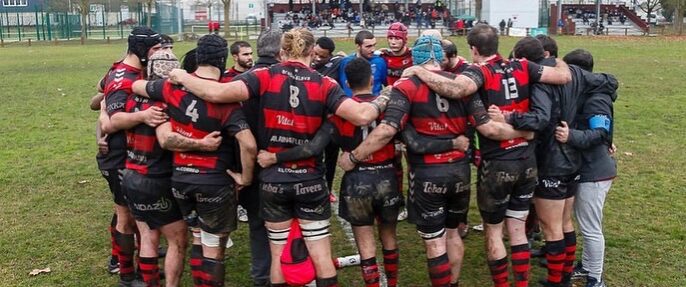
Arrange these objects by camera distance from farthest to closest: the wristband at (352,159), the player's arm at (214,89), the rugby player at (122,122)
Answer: the rugby player at (122,122), the wristband at (352,159), the player's arm at (214,89)

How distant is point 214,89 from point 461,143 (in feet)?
6.00

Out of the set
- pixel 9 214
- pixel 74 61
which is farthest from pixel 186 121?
pixel 74 61

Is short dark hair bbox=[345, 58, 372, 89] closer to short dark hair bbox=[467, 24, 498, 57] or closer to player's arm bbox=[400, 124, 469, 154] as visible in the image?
player's arm bbox=[400, 124, 469, 154]

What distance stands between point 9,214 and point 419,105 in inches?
225

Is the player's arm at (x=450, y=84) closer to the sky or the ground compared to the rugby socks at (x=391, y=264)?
closer to the sky

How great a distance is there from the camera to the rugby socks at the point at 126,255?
5449mm

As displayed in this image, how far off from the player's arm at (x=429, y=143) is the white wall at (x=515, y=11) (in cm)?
5593

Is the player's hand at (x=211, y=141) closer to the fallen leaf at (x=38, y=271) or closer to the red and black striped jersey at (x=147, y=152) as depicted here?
the red and black striped jersey at (x=147, y=152)

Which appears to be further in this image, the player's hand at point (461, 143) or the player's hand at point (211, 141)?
the player's hand at point (461, 143)

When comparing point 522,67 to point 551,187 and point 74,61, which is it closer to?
point 551,187

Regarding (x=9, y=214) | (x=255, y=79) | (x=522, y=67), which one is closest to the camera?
(x=255, y=79)

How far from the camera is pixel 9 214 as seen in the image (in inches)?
306

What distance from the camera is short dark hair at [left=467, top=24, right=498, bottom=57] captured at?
482 centimetres

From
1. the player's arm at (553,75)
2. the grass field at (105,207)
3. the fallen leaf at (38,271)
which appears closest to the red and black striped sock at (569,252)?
the grass field at (105,207)
